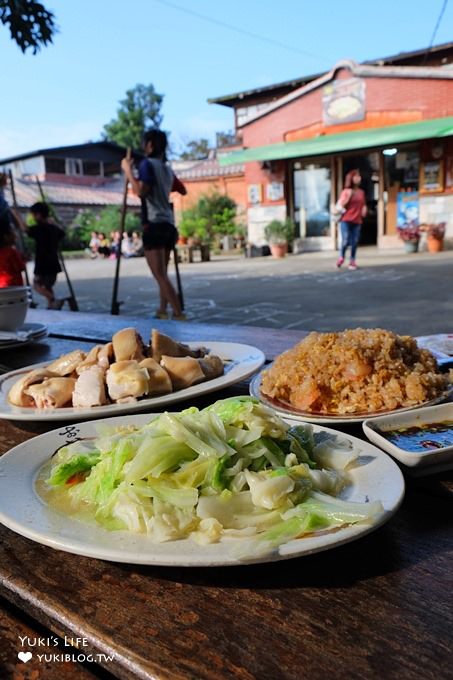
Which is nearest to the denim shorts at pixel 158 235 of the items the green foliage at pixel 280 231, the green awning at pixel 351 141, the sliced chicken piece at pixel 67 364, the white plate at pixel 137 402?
the white plate at pixel 137 402

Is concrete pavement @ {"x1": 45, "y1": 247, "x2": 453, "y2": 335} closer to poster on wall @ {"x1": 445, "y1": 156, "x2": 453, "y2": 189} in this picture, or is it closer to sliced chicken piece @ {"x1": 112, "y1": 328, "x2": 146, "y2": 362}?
poster on wall @ {"x1": 445, "y1": 156, "x2": 453, "y2": 189}

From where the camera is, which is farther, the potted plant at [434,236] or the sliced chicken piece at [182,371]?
the potted plant at [434,236]

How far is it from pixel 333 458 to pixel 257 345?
1.29 m

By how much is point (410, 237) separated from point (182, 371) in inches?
577

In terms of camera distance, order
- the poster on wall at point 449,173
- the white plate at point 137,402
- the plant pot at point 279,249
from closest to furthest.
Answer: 1. the white plate at point 137,402
2. the poster on wall at point 449,173
3. the plant pot at point 279,249

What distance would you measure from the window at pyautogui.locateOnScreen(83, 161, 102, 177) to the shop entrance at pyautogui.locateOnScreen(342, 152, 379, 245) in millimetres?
18902

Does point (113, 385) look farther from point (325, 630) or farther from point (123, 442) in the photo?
point (325, 630)

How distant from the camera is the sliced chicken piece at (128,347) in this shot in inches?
60.5

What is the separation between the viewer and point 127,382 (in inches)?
55.1

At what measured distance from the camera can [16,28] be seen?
5289 mm

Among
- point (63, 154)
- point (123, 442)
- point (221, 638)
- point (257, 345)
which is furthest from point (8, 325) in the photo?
point (63, 154)

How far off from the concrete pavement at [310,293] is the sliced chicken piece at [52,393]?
461cm

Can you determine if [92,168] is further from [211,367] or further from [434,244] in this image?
[211,367]

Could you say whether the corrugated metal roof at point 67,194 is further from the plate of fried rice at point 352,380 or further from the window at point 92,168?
the plate of fried rice at point 352,380
